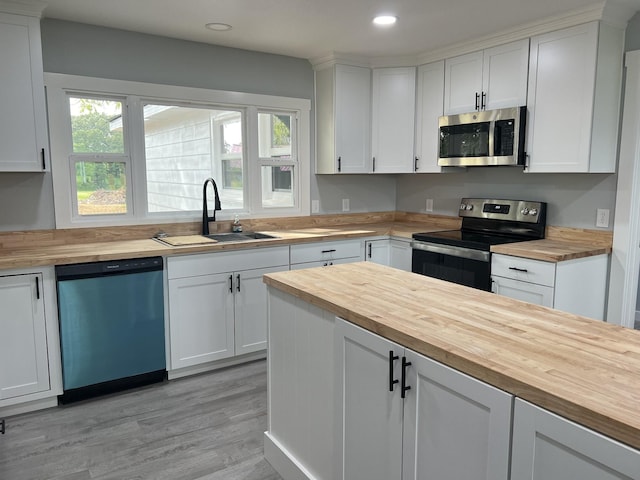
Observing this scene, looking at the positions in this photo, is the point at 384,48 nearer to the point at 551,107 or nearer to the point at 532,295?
the point at 551,107

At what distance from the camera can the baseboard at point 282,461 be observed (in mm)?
2100

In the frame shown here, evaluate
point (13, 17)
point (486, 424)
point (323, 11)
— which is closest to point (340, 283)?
point (486, 424)

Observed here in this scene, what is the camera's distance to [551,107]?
320cm

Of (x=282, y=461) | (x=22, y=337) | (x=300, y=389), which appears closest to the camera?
(x=300, y=389)

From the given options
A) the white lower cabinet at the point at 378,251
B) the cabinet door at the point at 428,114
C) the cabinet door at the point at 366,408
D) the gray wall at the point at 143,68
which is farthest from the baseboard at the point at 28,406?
the cabinet door at the point at 428,114

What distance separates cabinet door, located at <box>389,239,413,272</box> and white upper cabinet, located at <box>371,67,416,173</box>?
2.23ft

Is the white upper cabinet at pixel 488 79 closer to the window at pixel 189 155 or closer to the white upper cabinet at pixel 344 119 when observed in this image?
the white upper cabinet at pixel 344 119

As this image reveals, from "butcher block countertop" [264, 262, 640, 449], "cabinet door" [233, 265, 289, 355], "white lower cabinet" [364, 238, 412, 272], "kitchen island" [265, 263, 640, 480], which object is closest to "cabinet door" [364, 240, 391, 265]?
"white lower cabinet" [364, 238, 412, 272]

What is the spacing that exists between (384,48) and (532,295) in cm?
224

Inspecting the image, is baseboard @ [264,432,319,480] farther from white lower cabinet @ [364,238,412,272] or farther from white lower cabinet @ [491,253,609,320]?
white lower cabinet @ [364,238,412,272]

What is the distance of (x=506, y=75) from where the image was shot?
11.3 feet

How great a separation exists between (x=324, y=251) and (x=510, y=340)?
2525 mm

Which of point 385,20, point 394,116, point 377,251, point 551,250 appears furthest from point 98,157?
point 551,250

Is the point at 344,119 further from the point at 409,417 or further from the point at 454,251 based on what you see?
the point at 409,417
